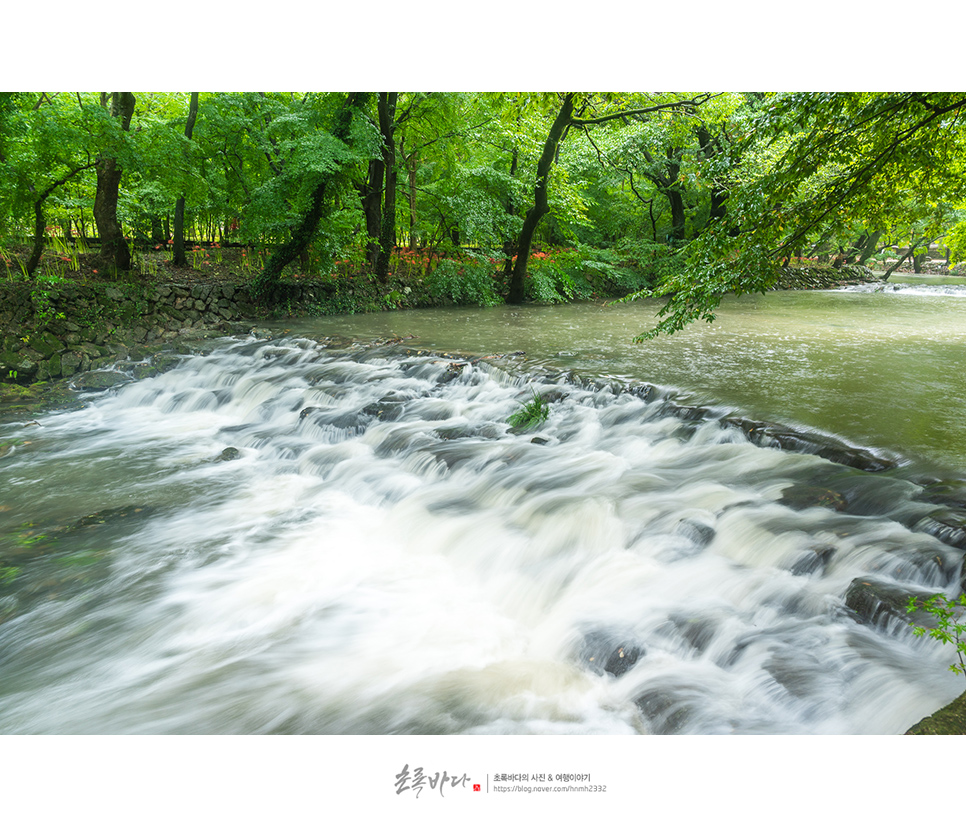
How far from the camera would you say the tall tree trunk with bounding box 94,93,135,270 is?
9.70 metres

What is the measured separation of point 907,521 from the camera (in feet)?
11.3

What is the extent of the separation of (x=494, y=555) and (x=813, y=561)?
6.54 ft

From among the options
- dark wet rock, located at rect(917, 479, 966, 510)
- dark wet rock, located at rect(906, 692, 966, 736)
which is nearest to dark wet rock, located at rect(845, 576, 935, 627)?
dark wet rock, located at rect(906, 692, 966, 736)

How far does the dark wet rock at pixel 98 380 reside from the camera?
26.2ft

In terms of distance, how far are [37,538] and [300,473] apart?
2.08 m

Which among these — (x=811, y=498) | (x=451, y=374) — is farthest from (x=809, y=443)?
(x=451, y=374)

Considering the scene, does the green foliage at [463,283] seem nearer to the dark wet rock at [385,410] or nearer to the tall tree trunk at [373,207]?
the tall tree trunk at [373,207]

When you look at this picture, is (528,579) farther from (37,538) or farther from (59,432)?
(59,432)

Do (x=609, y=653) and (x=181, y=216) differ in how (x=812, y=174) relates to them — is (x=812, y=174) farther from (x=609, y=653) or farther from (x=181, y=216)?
(x=181, y=216)

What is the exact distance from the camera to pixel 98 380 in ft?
26.6

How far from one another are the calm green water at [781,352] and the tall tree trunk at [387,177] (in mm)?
1756

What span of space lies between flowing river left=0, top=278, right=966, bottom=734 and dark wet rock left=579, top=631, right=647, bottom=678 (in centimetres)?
1

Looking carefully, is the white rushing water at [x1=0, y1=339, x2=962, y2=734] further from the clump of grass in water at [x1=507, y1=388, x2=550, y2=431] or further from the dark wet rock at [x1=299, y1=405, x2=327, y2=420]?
the dark wet rock at [x1=299, y1=405, x2=327, y2=420]

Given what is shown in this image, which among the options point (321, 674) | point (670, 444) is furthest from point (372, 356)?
point (321, 674)
